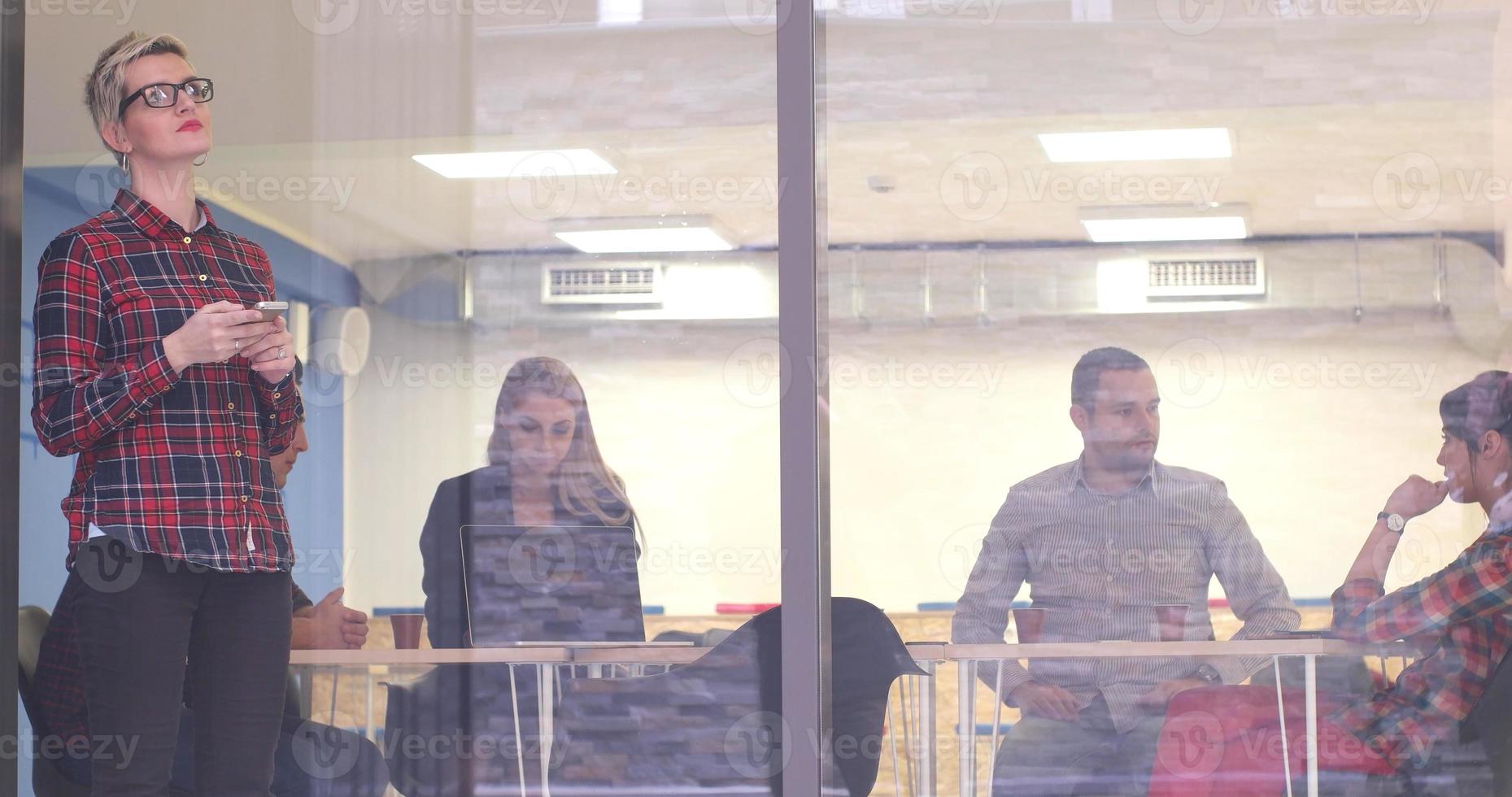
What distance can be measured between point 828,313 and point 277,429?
3.47 feet

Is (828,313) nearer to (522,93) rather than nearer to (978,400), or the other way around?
(978,400)

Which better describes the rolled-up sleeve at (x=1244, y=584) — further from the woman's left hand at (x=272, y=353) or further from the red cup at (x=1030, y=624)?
the woman's left hand at (x=272, y=353)

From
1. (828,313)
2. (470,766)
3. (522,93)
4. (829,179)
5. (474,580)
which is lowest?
(470,766)

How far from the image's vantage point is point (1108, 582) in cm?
266

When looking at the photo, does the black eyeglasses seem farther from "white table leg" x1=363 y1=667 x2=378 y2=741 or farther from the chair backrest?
the chair backrest

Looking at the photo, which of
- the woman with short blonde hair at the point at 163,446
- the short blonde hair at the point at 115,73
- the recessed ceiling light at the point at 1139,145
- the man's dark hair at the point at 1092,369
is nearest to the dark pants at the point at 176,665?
the woman with short blonde hair at the point at 163,446

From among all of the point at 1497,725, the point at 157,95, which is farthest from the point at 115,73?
the point at 1497,725

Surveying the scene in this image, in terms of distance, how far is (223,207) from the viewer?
9.64 feet

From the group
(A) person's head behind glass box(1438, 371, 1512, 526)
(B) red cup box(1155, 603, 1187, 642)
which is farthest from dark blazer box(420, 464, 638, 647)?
(A) person's head behind glass box(1438, 371, 1512, 526)

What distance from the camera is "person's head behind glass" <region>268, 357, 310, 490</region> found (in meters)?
2.83

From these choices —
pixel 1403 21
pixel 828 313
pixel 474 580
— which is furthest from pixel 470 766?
pixel 1403 21

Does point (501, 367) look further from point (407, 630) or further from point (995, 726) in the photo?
point (995, 726)

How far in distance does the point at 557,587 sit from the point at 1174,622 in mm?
1212

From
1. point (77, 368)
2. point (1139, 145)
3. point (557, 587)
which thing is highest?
point (1139, 145)
